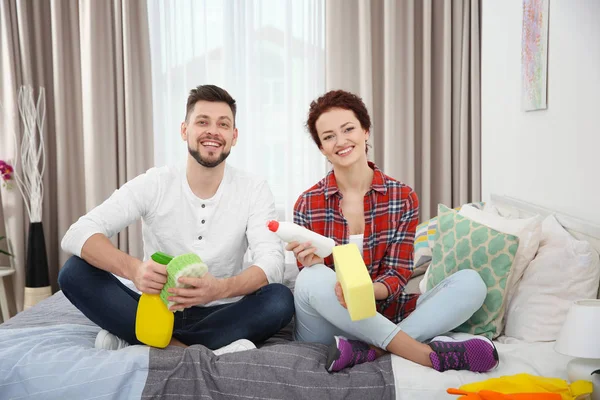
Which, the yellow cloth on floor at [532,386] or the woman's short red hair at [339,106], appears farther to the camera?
the woman's short red hair at [339,106]

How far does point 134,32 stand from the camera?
12.3ft

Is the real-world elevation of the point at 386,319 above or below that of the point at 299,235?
below

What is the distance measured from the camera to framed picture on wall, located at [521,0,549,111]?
229cm

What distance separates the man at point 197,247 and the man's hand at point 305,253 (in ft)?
0.49

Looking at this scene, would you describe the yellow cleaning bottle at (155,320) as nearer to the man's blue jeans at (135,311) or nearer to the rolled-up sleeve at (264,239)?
the man's blue jeans at (135,311)

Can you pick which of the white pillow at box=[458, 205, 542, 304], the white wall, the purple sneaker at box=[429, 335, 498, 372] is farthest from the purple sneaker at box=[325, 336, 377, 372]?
the white wall

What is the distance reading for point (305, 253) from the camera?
1.82m

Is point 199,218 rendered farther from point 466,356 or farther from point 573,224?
point 573,224

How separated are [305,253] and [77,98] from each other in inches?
100

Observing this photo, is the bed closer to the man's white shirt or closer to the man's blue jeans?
the man's blue jeans

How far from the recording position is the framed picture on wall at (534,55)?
229 centimetres

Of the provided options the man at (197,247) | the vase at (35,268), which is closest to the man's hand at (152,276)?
the man at (197,247)

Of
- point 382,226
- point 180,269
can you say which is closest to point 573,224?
point 382,226

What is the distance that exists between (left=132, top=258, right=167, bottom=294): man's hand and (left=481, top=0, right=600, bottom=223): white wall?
129cm
